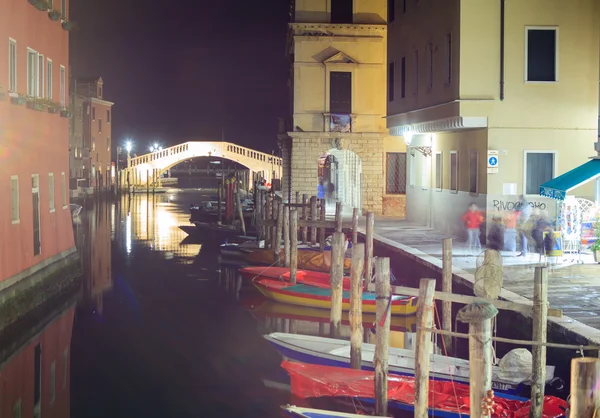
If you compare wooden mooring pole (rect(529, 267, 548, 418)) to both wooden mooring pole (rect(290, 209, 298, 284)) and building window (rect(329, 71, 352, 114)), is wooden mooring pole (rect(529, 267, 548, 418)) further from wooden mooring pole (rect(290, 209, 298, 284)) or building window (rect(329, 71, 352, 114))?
building window (rect(329, 71, 352, 114))

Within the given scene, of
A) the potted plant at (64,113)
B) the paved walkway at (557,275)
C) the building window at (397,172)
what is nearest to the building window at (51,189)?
the potted plant at (64,113)

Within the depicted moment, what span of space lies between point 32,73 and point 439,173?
1220cm

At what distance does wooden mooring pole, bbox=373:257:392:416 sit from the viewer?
31.3 feet

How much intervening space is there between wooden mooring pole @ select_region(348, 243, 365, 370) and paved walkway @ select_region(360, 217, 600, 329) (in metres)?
2.90

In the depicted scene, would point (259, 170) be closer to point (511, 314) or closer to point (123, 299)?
point (123, 299)

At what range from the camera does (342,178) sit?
3588cm

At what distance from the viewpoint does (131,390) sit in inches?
→ 467

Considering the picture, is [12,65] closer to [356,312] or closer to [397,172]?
[356,312]

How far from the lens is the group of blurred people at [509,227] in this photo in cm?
1905

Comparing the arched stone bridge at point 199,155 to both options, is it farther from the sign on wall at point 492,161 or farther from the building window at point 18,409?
the building window at point 18,409

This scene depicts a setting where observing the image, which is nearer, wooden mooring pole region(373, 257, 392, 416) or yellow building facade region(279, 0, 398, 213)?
wooden mooring pole region(373, 257, 392, 416)

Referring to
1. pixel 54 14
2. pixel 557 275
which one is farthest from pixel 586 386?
pixel 54 14

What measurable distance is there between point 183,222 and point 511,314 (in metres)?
28.1


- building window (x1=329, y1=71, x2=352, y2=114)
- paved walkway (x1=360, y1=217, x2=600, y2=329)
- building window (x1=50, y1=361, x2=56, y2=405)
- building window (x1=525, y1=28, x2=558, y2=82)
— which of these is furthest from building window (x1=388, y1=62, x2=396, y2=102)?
building window (x1=50, y1=361, x2=56, y2=405)
